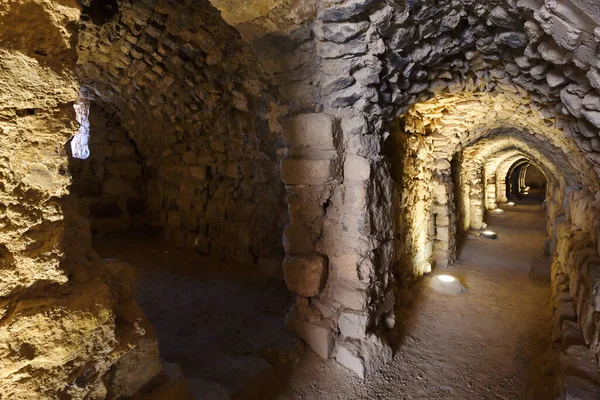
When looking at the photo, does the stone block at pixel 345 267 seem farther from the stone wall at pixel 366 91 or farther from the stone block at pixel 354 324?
the stone block at pixel 354 324

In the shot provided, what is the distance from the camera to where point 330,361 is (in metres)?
2.91

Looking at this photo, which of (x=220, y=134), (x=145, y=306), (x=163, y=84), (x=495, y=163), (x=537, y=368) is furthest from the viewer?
(x=495, y=163)

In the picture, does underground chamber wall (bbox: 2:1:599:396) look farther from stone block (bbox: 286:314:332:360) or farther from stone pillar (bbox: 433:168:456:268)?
stone pillar (bbox: 433:168:456:268)

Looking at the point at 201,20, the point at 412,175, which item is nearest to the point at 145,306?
the point at 201,20

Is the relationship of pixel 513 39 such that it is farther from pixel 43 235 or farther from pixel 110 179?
pixel 110 179

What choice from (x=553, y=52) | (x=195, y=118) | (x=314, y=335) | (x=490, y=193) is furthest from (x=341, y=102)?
(x=490, y=193)

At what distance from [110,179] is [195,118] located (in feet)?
9.22

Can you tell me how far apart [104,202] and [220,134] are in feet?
10.6

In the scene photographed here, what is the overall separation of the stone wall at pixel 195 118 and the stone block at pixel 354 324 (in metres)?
1.97

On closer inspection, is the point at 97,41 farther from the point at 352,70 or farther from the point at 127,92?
the point at 352,70

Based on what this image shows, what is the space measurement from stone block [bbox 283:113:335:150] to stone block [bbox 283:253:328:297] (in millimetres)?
985

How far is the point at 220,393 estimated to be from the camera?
204cm

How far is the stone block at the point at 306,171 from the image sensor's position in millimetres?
2787

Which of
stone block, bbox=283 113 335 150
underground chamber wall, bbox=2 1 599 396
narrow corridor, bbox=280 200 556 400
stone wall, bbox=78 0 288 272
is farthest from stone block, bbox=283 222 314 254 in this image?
stone wall, bbox=78 0 288 272
